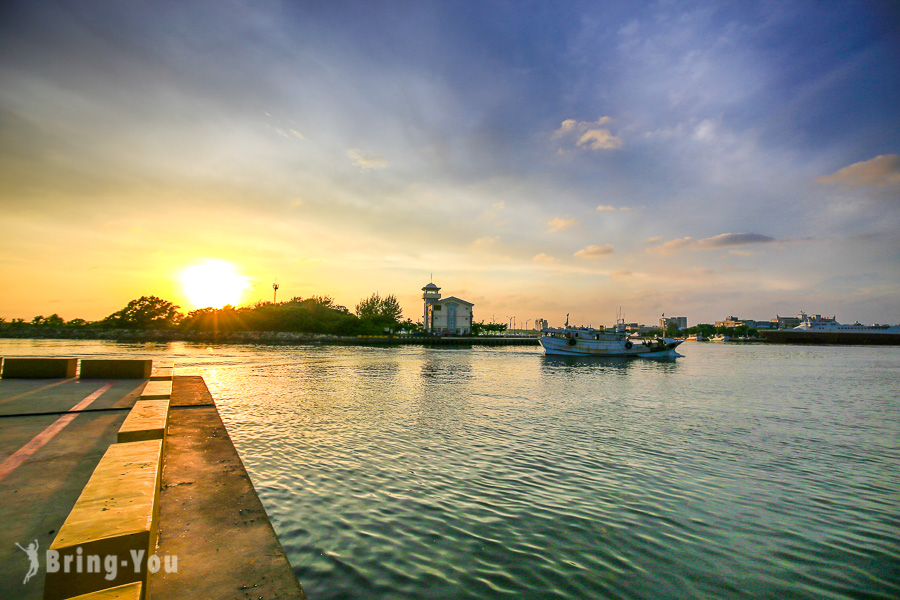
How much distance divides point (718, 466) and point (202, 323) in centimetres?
13051

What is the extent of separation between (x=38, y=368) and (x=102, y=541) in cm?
1767

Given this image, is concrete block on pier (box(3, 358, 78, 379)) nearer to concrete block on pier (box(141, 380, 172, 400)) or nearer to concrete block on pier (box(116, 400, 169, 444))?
concrete block on pier (box(141, 380, 172, 400))

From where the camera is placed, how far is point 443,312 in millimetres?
107375

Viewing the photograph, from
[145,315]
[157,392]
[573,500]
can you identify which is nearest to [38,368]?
[157,392]

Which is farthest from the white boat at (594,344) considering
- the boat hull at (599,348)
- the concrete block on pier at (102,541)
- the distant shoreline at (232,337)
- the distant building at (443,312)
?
the concrete block on pier at (102,541)

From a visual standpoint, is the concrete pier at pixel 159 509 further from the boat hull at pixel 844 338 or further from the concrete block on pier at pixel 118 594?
the boat hull at pixel 844 338

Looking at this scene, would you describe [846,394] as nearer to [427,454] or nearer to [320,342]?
[427,454]

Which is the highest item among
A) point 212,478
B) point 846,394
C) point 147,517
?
point 147,517

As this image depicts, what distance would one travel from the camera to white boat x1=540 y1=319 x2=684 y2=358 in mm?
66188

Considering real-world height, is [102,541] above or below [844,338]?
below

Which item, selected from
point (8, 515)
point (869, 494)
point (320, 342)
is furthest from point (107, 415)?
point (320, 342)

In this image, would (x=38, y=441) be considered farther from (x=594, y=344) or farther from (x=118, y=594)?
(x=594, y=344)

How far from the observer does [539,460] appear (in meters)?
11.3

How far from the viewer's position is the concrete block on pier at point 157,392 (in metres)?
9.12
